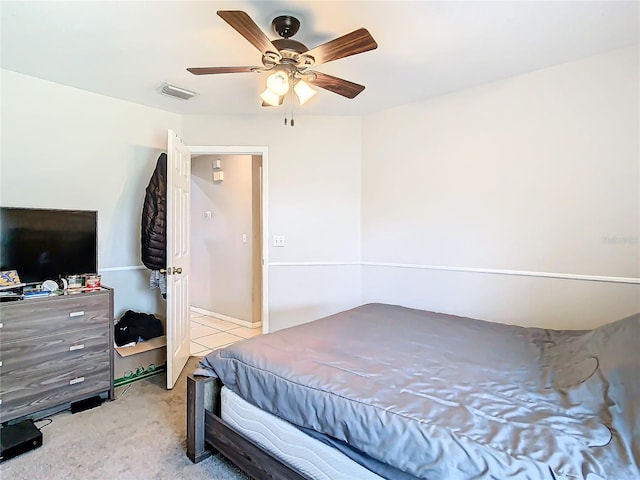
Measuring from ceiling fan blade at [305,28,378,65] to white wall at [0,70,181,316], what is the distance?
6.81 ft

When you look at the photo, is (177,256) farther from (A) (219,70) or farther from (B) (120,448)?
(A) (219,70)

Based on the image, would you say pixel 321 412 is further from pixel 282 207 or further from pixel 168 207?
pixel 282 207

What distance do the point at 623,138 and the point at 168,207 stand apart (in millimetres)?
3081

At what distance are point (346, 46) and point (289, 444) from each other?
176 cm

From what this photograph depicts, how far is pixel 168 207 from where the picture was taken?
2.76 metres

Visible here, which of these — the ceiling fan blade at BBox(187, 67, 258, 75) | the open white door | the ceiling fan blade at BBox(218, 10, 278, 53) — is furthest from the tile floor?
the ceiling fan blade at BBox(218, 10, 278, 53)

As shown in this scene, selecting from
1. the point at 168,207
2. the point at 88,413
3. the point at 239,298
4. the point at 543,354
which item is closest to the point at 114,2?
the point at 168,207

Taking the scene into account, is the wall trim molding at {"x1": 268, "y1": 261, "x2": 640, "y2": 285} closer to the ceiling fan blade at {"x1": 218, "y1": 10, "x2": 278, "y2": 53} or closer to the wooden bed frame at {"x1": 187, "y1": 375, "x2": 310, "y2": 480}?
the wooden bed frame at {"x1": 187, "y1": 375, "x2": 310, "y2": 480}

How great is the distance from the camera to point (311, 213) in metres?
3.63

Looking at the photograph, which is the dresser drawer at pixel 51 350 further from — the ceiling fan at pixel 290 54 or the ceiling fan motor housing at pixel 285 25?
the ceiling fan motor housing at pixel 285 25

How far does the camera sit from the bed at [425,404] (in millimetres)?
1038

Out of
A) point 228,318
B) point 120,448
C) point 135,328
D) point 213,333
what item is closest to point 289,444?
point 120,448

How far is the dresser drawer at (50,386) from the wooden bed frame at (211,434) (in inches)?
41.3

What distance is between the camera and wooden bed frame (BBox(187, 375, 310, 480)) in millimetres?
1634
